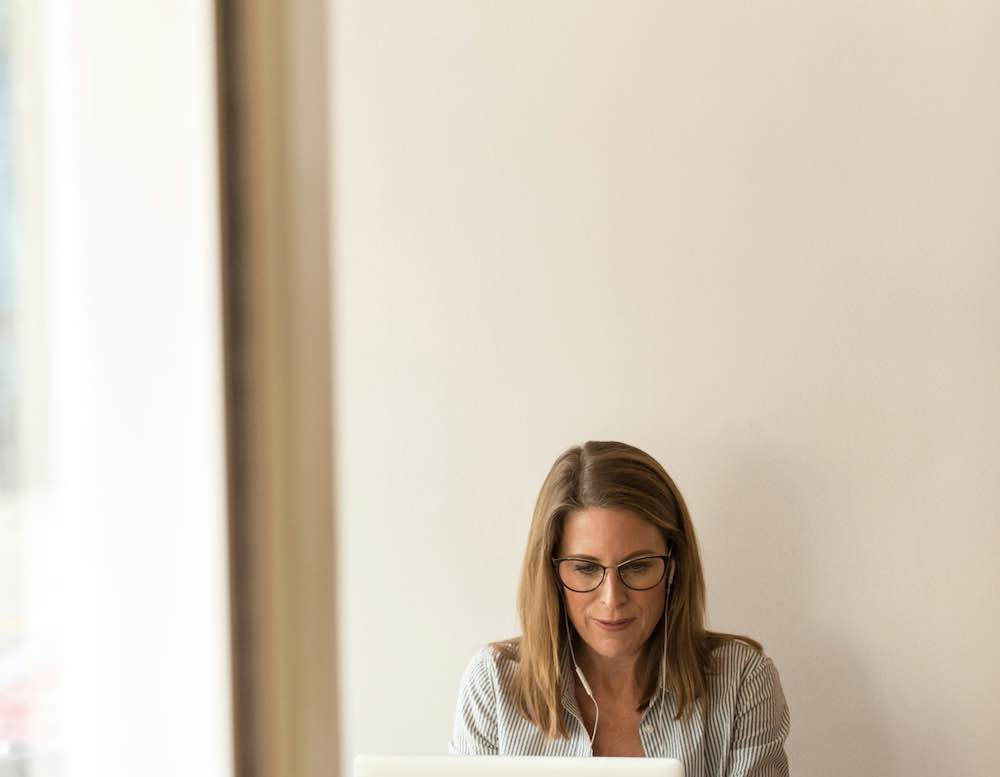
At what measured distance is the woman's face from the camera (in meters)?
1.77

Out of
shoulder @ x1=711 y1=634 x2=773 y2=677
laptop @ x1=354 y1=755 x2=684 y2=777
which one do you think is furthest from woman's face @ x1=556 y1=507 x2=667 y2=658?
laptop @ x1=354 y1=755 x2=684 y2=777

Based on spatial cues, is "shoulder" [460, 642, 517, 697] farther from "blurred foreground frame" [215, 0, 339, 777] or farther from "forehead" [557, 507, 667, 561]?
"blurred foreground frame" [215, 0, 339, 777]

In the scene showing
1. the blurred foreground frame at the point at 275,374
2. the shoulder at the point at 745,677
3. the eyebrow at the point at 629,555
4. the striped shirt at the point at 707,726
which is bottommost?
the striped shirt at the point at 707,726

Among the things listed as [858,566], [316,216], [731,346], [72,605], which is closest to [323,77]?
[316,216]

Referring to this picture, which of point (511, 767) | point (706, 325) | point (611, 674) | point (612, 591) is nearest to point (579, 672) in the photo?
point (611, 674)

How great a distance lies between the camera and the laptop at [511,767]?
1357mm

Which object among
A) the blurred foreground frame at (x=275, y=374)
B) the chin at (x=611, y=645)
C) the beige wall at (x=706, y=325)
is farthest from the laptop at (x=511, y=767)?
the blurred foreground frame at (x=275, y=374)

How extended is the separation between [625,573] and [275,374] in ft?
4.72

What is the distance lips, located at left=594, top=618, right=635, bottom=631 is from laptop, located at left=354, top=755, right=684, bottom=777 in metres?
0.36

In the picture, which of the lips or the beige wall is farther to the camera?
the beige wall

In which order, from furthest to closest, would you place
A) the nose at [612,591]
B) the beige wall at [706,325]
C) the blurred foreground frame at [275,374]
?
the beige wall at [706,325], the nose at [612,591], the blurred foreground frame at [275,374]

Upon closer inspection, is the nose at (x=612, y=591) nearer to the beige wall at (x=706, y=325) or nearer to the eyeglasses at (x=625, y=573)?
the eyeglasses at (x=625, y=573)

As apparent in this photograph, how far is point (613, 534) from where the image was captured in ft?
5.81

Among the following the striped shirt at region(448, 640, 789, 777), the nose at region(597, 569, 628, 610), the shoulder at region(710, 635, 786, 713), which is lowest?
the striped shirt at region(448, 640, 789, 777)
